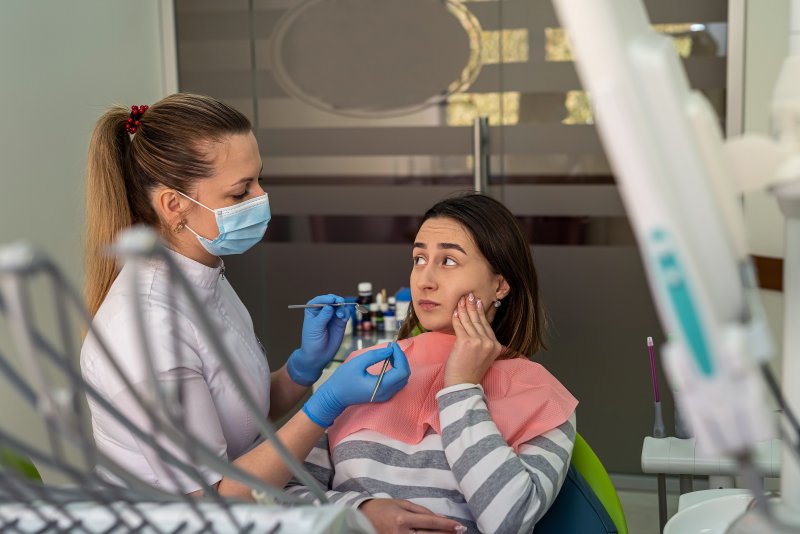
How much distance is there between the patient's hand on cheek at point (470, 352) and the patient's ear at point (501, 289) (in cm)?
14

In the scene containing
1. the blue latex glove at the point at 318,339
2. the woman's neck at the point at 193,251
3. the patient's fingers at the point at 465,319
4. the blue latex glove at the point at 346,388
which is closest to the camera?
the blue latex glove at the point at 346,388

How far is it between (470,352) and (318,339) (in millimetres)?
444

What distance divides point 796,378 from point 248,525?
1.17 ft

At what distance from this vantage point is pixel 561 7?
1.39ft

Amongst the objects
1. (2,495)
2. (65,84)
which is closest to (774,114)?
(2,495)

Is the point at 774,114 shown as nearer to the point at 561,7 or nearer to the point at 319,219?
the point at 561,7

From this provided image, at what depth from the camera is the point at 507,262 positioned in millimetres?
1758

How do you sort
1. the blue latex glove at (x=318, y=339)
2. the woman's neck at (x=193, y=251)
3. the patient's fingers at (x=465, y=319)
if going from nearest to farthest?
the patient's fingers at (x=465, y=319), the woman's neck at (x=193, y=251), the blue latex glove at (x=318, y=339)

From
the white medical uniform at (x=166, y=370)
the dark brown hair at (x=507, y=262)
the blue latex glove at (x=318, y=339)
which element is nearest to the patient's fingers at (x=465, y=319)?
the dark brown hair at (x=507, y=262)

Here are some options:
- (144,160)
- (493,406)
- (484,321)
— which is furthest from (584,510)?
(144,160)

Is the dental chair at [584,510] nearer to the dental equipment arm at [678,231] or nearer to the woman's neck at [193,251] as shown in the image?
the woman's neck at [193,251]

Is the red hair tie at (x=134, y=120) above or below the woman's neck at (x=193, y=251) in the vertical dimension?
above

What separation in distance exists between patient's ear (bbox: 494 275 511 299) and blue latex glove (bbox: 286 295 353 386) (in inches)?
12.7

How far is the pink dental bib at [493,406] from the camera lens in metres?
1.51
